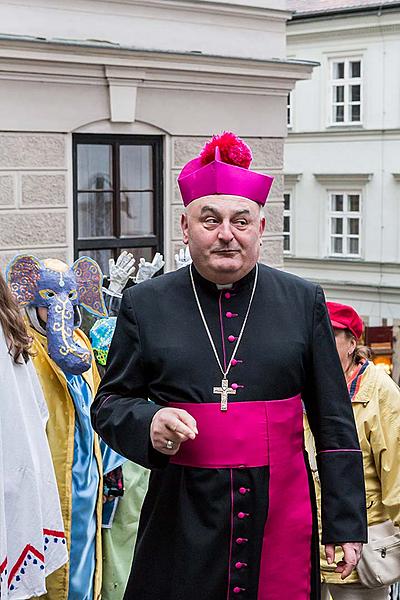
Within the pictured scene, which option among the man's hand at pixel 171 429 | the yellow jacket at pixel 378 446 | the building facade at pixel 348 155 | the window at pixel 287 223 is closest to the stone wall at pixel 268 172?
the yellow jacket at pixel 378 446

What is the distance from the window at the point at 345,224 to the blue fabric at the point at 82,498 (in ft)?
74.2

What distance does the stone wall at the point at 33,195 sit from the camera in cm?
938

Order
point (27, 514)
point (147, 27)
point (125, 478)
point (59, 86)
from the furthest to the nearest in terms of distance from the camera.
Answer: point (147, 27) < point (59, 86) < point (125, 478) < point (27, 514)

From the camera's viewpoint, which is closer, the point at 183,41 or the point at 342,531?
the point at 342,531

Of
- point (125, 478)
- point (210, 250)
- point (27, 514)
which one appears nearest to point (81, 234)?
point (125, 478)

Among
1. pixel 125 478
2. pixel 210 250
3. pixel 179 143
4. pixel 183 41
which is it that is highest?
pixel 183 41

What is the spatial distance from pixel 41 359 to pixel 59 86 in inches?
213

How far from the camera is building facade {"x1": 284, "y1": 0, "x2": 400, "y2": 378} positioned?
26.1 meters

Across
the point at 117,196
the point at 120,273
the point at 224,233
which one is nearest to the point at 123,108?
the point at 117,196

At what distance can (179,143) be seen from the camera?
10648 mm

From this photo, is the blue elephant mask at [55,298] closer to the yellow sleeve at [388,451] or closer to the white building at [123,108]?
the yellow sleeve at [388,451]

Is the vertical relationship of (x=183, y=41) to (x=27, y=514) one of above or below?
above

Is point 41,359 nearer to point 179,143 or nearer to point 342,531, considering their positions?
point 342,531

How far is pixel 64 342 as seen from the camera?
4.57 metres
